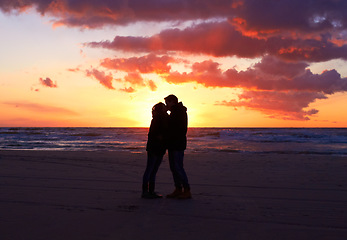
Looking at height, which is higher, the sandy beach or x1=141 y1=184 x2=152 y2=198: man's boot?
x1=141 y1=184 x2=152 y2=198: man's boot

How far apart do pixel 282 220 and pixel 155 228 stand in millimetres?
1873

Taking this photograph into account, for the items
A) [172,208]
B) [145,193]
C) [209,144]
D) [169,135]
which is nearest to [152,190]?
[145,193]

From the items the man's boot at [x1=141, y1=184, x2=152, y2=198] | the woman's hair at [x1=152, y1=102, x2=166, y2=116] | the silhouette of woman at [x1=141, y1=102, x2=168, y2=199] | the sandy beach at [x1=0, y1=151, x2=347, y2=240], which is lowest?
the sandy beach at [x1=0, y1=151, x2=347, y2=240]

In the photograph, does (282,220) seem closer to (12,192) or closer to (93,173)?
(12,192)

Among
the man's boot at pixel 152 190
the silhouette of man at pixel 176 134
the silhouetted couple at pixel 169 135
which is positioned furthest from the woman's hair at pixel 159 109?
the man's boot at pixel 152 190

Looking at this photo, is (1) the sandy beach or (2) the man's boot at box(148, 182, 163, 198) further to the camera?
(2) the man's boot at box(148, 182, 163, 198)

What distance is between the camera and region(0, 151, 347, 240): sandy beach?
13.6ft

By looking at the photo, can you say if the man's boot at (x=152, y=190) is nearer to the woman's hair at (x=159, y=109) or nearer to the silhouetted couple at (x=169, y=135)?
the silhouetted couple at (x=169, y=135)

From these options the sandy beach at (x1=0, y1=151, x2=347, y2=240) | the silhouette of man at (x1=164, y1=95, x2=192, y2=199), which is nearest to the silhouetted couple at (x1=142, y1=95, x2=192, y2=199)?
the silhouette of man at (x1=164, y1=95, x2=192, y2=199)

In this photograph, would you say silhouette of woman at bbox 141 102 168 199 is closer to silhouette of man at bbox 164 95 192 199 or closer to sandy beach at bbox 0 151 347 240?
silhouette of man at bbox 164 95 192 199

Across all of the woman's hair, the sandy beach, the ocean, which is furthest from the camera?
the ocean

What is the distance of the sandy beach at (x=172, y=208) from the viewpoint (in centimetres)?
416

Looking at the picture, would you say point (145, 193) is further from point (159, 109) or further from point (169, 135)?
point (159, 109)

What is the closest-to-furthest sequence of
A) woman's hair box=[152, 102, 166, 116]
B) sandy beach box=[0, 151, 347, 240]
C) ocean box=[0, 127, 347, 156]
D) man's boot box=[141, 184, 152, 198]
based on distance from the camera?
sandy beach box=[0, 151, 347, 240] → woman's hair box=[152, 102, 166, 116] → man's boot box=[141, 184, 152, 198] → ocean box=[0, 127, 347, 156]
